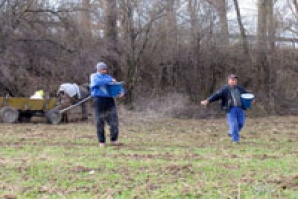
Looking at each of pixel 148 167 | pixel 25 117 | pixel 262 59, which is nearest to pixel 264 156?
pixel 148 167

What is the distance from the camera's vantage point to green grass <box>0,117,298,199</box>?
6500mm

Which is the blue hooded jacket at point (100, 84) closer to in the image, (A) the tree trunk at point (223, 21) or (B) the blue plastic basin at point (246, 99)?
(B) the blue plastic basin at point (246, 99)

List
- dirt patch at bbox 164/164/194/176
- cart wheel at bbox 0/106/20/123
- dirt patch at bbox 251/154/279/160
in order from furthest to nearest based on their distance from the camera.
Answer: cart wheel at bbox 0/106/20/123 < dirt patch at bbox 251/154/279/160 < dirt patch at bbox 164/164/194/176

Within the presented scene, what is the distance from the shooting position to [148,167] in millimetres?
8234

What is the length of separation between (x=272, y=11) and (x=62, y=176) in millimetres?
21289

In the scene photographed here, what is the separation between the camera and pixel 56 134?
46.9 feet

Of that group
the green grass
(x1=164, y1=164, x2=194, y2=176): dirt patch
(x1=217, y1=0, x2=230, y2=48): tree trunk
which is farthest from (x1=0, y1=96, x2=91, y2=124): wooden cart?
(x1=164, y1=164, x2=194, y2=176): dirt patch

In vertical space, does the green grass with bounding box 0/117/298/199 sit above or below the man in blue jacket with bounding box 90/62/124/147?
below

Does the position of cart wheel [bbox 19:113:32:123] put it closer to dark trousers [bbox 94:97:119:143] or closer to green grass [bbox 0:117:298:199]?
green grass [bbox 0:117:298:199]

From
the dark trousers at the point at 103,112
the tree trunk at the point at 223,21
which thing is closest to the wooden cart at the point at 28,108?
the dark trousers at the point at 103,112

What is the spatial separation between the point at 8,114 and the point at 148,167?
35.5ft

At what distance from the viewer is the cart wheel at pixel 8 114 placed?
17.9 m

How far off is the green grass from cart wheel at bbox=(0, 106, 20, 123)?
155 inches

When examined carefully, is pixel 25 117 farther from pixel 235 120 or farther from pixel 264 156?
pixel 264 156
